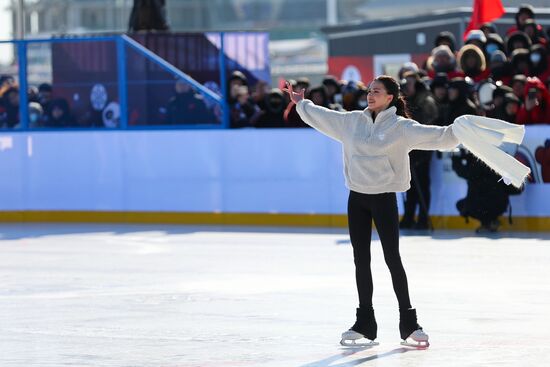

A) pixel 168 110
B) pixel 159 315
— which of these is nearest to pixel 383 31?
pixel 168 110

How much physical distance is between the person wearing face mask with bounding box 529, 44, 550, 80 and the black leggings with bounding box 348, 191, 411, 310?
940 cm

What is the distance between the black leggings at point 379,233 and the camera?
8.62m

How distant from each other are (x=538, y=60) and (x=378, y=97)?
944 cm

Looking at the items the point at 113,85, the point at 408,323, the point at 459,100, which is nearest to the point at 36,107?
the point at 113,85

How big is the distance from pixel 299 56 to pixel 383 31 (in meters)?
36.1

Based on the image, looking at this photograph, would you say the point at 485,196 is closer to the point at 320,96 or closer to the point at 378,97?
the point at 320,96

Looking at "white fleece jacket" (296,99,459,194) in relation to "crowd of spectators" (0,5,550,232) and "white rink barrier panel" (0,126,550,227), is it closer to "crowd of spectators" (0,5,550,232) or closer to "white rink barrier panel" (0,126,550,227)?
"crowd of spectators" (0,5,550,232)

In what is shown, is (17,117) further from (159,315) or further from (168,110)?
(159,315)

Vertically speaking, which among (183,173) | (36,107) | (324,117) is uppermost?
(324,117)

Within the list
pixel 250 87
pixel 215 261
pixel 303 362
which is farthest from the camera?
pixel 250 87

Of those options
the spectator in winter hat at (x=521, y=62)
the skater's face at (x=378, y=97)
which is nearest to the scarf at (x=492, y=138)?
the skater's face at (x=378, y=97)

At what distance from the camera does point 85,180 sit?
1883 cm

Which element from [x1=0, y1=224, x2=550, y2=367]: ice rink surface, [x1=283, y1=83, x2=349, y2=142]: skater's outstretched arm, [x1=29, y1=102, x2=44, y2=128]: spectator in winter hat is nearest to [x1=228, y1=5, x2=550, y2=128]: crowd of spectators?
[x1=0, y1=224, x2=550, y2=367]: ice rink surface

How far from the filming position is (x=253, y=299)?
11.1 meters
